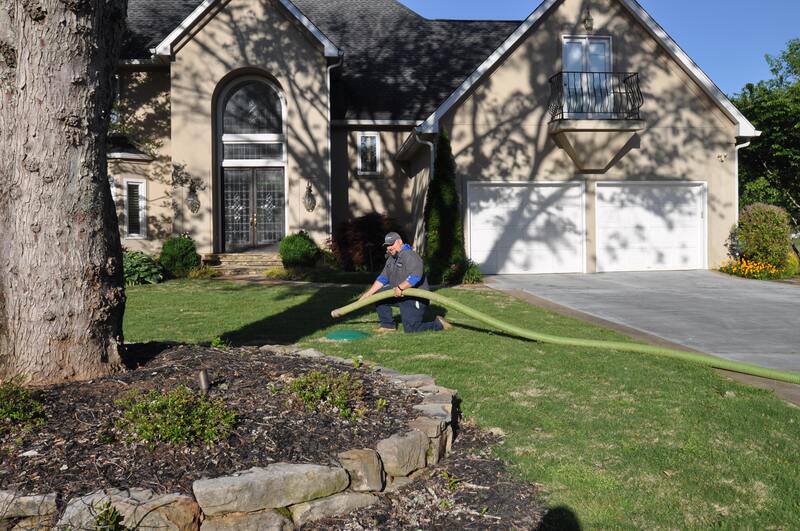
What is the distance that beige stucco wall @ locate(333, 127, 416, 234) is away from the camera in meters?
20.3

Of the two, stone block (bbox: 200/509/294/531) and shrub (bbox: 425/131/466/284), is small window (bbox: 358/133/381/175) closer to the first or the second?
shrub (bbox: 425/131/466/284)

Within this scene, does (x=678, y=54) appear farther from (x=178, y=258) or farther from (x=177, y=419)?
(x=177, y=419)

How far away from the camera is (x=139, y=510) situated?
10.1 ft

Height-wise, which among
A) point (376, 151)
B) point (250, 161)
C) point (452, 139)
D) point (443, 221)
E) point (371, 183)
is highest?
point (376, 151)

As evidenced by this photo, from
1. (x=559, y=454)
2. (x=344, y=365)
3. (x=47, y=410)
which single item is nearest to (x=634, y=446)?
(x=559, y=454)

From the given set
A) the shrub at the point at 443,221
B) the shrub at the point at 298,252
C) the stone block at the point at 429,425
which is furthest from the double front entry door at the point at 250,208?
the stone block at the point at 429,425

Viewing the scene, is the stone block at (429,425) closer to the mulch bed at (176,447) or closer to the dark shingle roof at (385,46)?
the mulch bed at (176,447)

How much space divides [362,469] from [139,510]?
1154mm

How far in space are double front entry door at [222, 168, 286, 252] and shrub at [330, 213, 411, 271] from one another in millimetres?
2300

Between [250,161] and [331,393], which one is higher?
[250,161]

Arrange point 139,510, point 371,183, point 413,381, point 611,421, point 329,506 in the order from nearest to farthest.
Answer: point 139,510
point 329,506
point 611,421
point 413,381
point 371,183

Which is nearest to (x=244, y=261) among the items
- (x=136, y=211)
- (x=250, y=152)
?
(x=250, y=152)

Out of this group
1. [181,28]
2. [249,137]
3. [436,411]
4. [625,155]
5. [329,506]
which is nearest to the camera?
[329,506]

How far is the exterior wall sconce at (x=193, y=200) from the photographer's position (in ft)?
60.6
